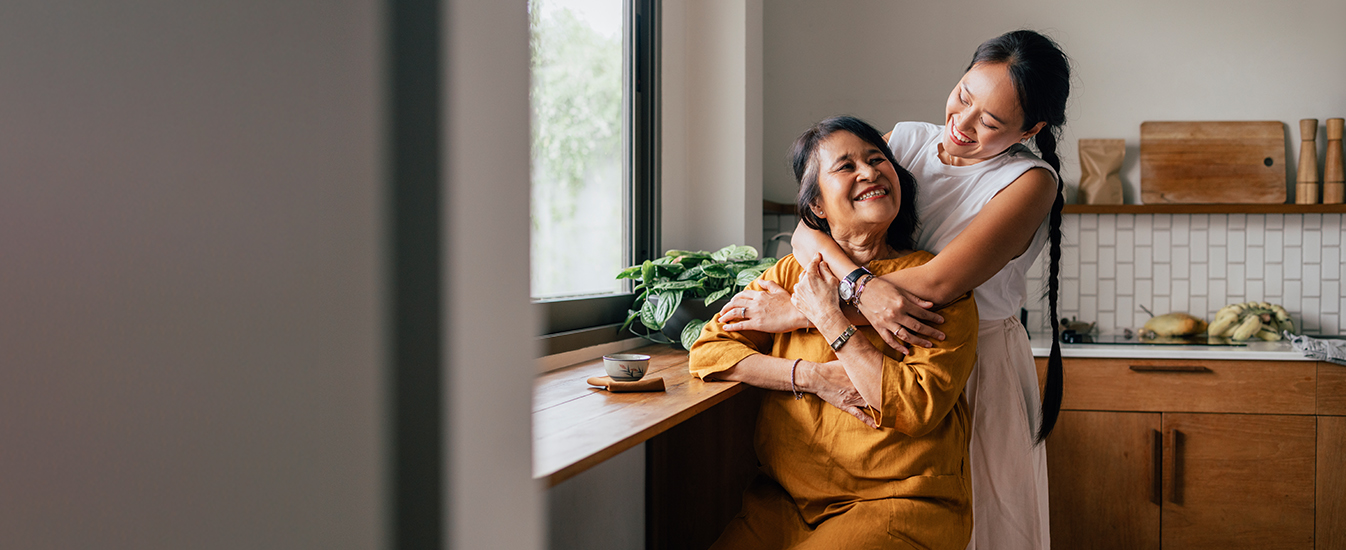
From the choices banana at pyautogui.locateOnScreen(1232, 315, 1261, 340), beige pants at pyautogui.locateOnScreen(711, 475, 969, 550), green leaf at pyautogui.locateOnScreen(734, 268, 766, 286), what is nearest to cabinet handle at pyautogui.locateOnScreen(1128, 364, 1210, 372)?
banana at pyautogui.locateOnScreen(1232, 315, 1261, 340)

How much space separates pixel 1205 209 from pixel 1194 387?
81 centimetres

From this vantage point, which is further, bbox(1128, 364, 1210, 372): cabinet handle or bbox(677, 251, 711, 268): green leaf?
bbox(1128, 364, 1210, 372): cabinet handle

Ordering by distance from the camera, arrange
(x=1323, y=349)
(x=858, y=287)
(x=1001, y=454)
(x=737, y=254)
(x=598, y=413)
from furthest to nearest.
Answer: (x=1323, y=349)
(x=737, y=254)
(x=1001, y=454)
(x=858, y=287)
(x=598, y=413)

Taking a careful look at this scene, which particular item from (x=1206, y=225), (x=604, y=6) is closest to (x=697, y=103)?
(x=604, y=6)

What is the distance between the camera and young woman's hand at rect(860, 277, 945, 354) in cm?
125

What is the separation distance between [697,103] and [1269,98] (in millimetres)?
2207

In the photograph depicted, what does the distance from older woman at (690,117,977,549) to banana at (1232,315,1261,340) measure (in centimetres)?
195

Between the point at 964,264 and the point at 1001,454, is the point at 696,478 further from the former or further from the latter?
the point at 964,264

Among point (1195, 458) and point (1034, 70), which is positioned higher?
point (1034, 70)

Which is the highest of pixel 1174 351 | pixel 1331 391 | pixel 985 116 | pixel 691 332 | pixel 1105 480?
pixel 985 116

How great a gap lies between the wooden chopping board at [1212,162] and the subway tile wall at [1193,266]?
10cm

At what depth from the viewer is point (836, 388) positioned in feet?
4.28

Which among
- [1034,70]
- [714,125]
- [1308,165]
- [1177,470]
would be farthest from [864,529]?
[1308,165]

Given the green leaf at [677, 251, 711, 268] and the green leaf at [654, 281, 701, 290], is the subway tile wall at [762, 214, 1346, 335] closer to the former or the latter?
the green leaf at [677, 251, 711, 268]
